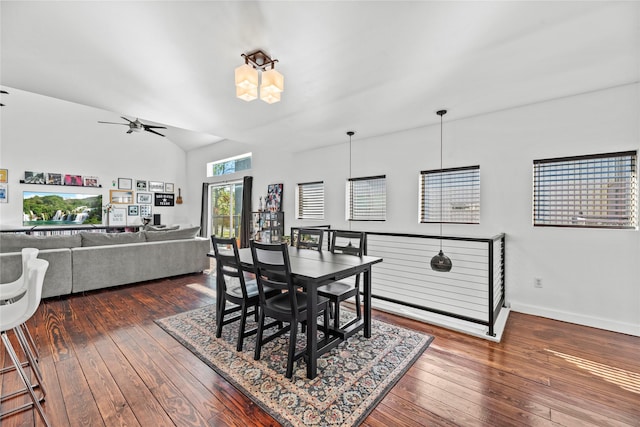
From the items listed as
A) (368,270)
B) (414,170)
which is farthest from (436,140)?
(368,270)

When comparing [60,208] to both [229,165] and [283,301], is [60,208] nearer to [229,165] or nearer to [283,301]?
[229,165]

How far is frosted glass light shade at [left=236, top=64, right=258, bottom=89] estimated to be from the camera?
224 centimetres

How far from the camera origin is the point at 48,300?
12.4 feet

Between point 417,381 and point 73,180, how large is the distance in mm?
8842

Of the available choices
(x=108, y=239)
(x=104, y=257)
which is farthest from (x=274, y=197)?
(x=104, y=257)

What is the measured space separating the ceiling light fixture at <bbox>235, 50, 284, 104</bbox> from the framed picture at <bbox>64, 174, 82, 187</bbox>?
7.23m

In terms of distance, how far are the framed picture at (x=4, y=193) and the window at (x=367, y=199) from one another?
7.53 metres

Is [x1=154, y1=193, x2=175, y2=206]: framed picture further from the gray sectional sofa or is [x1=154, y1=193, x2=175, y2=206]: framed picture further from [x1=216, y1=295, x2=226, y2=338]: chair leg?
[x1=216, y1=295, x2=226, y2=338]: chair leg

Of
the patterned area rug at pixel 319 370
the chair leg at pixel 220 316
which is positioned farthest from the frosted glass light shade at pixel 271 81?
the patterned area rug at pixel 319 370

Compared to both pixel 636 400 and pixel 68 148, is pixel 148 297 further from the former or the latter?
pixel 68 148

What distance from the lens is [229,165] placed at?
762 centimetres

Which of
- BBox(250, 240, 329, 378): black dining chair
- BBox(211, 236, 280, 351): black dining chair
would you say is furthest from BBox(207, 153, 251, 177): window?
BBox(250, 240, 329, 378): black dining chair

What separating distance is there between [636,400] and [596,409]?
37 cm

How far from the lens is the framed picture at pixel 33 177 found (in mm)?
6457
